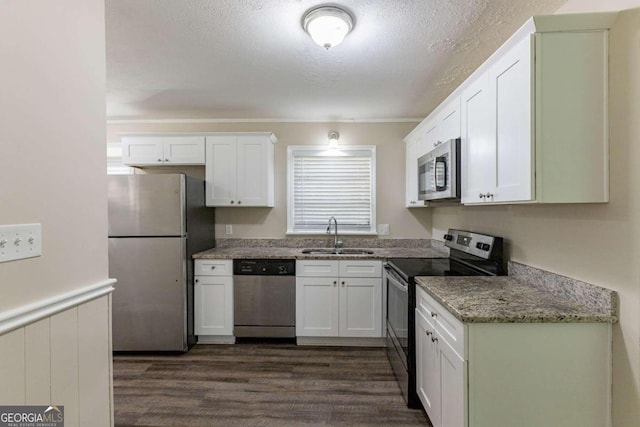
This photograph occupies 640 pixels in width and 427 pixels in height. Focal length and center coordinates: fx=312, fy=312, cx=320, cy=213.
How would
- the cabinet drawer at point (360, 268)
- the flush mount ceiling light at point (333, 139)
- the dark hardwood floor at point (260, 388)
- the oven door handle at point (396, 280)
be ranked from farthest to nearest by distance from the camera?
the flush mount ceiling light at point (333, 139), the cabinet drawer at point (360, 268), the oven door handle at point (396, 280), the dark hardwood floor at point (260, 388)

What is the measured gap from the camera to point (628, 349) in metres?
1.28

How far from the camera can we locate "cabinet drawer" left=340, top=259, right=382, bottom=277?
119 inches

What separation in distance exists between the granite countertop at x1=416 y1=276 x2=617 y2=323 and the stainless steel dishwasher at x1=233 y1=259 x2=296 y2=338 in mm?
1512

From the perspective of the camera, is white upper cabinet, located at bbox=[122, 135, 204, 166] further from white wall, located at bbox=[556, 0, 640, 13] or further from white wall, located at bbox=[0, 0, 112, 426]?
white wall, located at bbox=[556, 0, 640, 13]

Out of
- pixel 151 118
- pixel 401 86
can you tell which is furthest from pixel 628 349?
pixel 151 118

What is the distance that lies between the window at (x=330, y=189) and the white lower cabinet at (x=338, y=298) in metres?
0.70

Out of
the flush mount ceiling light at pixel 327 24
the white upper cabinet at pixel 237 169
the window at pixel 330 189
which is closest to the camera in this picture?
the flush mount ceiling light at pixel 327 24

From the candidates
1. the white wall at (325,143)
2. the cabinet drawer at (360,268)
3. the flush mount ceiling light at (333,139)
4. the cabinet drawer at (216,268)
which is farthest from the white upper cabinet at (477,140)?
the cabinet drawer at (216,268)

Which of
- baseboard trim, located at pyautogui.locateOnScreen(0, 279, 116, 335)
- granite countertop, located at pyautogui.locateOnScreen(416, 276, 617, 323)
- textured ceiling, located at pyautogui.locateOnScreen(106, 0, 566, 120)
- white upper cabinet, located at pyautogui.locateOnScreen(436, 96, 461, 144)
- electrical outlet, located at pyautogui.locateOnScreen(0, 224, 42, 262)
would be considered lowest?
granite countertop, located at pyautogui.locateOnScreen(416, 276, 617, 323)

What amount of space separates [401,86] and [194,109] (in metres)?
2.12

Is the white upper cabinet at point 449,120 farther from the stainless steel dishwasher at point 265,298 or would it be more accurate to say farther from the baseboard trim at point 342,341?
the baseboard trim at point 342,341

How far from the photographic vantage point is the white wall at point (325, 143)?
365cm

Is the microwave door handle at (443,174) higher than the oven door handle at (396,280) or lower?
higher

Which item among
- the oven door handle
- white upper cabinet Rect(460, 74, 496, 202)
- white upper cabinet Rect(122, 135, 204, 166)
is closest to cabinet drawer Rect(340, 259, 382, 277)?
the oven door handle
